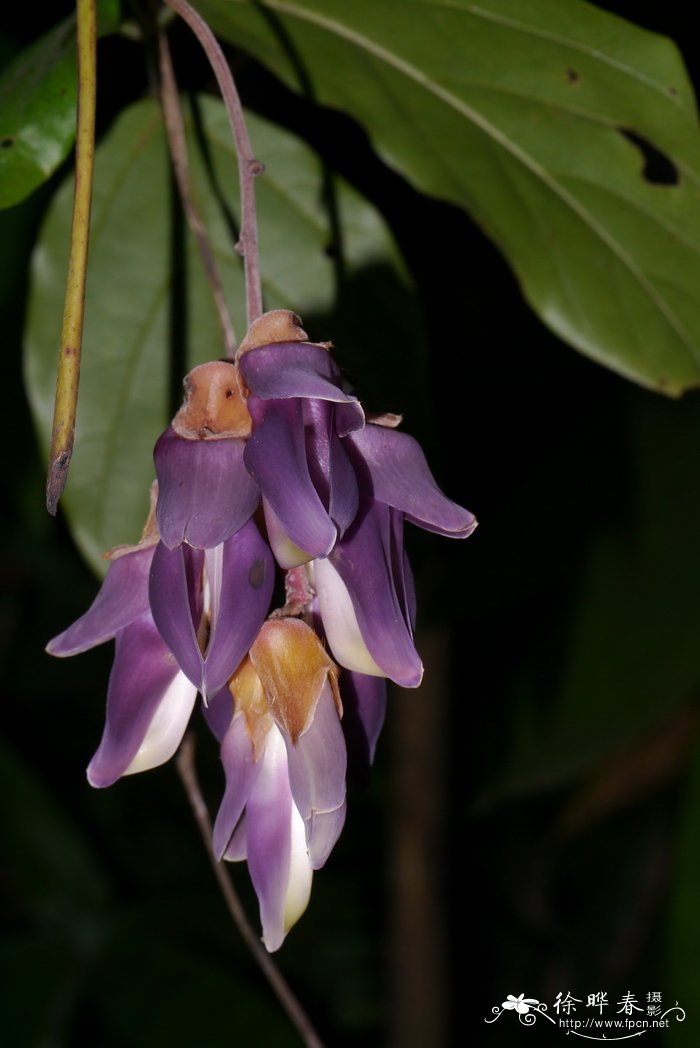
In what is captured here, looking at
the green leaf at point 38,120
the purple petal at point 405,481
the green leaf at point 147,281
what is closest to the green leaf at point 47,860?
the green leaf at point 147,281

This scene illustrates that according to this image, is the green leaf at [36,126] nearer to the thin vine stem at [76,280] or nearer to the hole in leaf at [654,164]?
the thin vine stem at [76,280]

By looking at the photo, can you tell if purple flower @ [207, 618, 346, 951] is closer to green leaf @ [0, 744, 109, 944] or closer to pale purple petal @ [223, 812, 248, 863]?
pale purple petal @ [223, 812, 248, 863]

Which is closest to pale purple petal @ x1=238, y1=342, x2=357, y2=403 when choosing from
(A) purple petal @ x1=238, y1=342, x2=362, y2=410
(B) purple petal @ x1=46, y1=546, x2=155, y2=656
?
(A) purple petal @ x1=238, y1=342, x2=362, y2=410

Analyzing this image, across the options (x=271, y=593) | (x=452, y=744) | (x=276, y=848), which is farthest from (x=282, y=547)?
(x=452, y=744)

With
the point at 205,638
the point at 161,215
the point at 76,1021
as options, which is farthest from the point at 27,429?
the point at 76,1021

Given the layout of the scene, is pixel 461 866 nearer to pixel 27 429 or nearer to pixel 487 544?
pixel 487 544
